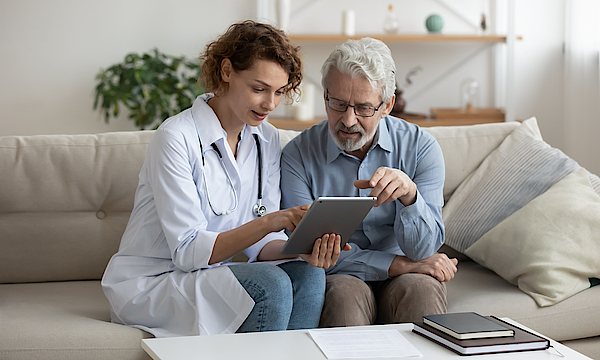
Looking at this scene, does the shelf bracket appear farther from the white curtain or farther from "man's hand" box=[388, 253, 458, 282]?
"man's hand" box=[388, 253, 458, 282]

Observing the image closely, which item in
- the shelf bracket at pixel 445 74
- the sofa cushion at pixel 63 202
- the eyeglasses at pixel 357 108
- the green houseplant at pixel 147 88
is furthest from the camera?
the shelf bracket at pixel 445 74

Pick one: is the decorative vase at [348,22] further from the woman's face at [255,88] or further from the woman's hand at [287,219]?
the woman's hand at [287,219]

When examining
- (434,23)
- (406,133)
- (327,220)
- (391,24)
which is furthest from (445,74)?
(327,220)

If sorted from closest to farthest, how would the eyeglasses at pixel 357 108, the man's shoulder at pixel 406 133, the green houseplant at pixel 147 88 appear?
the eyeglasses at pixel 357 108
the man's shoulder at pixel 406 133
the green houseplant at pixel 147 88

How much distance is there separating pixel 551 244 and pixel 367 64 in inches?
30.4

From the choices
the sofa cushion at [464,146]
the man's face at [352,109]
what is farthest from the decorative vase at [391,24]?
the man's face at [352,109]

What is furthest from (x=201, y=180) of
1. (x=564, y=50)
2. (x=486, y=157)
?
(x=564, y=50)

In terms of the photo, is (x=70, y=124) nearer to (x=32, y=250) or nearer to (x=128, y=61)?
(x=128, y=61)

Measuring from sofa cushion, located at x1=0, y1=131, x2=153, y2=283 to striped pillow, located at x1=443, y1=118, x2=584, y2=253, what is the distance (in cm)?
111

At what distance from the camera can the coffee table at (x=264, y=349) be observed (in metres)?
1.10

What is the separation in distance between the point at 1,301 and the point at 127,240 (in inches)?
18.2

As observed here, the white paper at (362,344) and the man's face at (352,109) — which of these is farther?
the man's face at (352,109)

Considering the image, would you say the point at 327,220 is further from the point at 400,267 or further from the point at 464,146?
the point at 464,146

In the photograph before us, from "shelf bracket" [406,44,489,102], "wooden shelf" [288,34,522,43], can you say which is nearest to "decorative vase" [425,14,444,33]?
"wooden shelf" [288,34,522,43]
